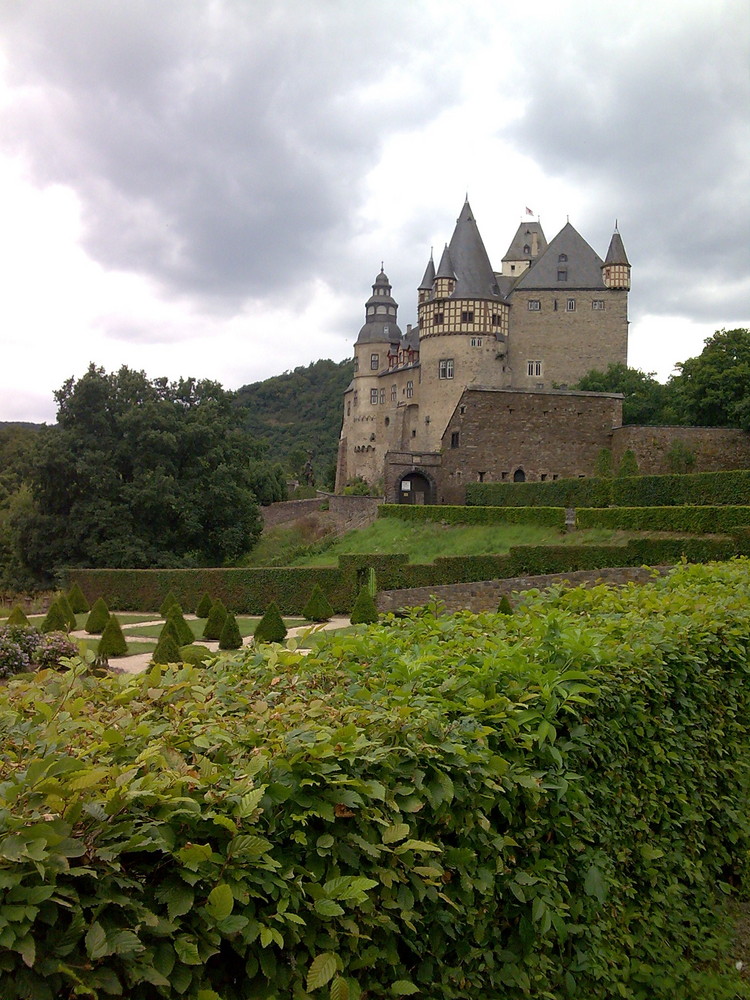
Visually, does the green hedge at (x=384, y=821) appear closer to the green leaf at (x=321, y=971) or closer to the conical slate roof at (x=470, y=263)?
the green leaf at (x=321, y=971)

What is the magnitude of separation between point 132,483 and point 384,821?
3890 cm

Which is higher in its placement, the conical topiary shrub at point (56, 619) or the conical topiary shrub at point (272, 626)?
the conical topiary shrub at point (272, 626)

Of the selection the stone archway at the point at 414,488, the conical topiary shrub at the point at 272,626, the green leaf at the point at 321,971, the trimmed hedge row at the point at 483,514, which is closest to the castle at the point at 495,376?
the stone archway at the point at 414,488

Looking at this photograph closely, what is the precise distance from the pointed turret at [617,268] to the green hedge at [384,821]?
56326 millimetres

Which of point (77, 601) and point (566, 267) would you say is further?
point (566, 267)

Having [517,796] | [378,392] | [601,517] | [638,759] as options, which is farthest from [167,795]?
[378,392]

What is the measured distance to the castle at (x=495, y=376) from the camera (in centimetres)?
4138

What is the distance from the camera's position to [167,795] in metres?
2.70

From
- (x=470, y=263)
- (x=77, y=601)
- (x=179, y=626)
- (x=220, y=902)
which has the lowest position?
(x=77, y=601)

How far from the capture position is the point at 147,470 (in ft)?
134

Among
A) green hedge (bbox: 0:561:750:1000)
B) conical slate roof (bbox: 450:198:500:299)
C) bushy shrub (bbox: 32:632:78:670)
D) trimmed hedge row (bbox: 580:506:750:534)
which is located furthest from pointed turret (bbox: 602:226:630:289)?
green hedge (bbox: 0:561:750:1000)

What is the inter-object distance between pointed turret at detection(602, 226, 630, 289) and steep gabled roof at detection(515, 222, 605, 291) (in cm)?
44

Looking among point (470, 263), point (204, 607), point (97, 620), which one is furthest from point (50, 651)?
point (470, 263)

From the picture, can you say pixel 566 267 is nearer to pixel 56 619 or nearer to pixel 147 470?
pixel 147 470
